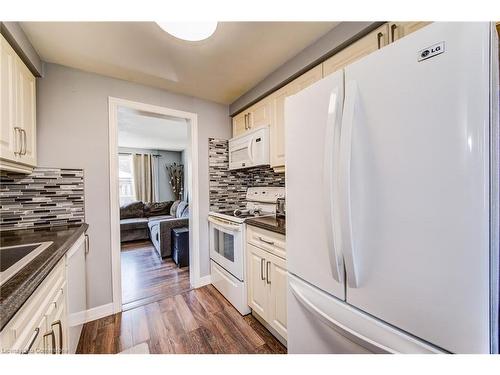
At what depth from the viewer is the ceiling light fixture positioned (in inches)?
41.1

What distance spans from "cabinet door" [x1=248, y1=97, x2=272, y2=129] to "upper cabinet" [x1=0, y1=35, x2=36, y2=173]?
1.76 metres

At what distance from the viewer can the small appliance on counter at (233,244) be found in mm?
1859

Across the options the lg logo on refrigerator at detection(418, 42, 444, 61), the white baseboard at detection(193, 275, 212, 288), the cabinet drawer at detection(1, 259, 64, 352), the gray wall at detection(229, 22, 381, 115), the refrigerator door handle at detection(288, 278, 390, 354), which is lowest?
the white baseboard at detection(193, 275, 212, 288)

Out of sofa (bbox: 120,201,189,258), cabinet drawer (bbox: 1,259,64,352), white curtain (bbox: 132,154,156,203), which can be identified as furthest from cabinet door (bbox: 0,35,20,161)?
white curtain (bbox: 132,154,156,203)

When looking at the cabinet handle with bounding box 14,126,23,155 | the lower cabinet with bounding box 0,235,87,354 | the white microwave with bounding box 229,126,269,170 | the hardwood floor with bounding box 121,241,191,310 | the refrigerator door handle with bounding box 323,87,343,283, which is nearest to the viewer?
the lower cabinet with bounding box 0,235,87,354

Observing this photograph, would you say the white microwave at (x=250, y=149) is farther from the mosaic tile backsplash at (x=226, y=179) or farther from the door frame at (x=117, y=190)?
the door frame at (x=117, y=190)

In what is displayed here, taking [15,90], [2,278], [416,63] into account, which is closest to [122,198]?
[15,90]

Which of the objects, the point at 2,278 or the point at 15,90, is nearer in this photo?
the point at 2,278

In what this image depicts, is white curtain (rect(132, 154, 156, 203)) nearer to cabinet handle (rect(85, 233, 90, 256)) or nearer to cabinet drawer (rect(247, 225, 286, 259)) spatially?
cabinet handle (rect(85, 233, 90, 256))

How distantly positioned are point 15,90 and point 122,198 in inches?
191

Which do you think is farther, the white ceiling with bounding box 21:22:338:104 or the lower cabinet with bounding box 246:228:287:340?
the lower cabinet with bounding box 246:228:287:340

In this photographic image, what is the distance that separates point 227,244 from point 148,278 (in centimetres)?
133
